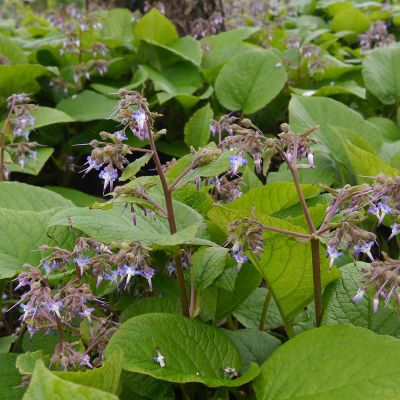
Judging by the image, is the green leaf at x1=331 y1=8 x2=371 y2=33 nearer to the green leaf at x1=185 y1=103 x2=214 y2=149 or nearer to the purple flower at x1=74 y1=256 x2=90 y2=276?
the green leaf at x1=185 y1=103 x2=214 y2=149

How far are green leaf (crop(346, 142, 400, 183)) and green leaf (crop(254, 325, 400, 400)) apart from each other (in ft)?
3.12

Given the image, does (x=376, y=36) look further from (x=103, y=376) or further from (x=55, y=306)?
(x=103, y=376)

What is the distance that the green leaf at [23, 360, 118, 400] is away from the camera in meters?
1.11

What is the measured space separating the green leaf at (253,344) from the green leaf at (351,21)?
12.6 ft

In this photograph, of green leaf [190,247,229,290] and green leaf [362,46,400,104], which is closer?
green leaf [190,247,229,290]

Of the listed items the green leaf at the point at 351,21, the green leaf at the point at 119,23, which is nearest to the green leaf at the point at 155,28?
the green leaf at the point at 119,23

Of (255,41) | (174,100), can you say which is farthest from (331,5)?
(174,100)

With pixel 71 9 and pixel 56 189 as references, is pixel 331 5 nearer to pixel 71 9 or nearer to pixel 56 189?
pixel 71 9

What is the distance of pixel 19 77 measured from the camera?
343cm

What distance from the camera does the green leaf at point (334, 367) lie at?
1352 mm

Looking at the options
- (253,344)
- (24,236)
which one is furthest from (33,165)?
(253,344)

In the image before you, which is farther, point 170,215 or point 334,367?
point 170,215

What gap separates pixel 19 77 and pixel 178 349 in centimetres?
231

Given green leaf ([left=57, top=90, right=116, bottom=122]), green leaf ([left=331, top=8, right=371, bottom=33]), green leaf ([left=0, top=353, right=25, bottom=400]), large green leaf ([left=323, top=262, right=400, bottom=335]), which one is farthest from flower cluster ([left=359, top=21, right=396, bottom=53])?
green leaf ([left=0, top=353, right=25, bottom=400])
